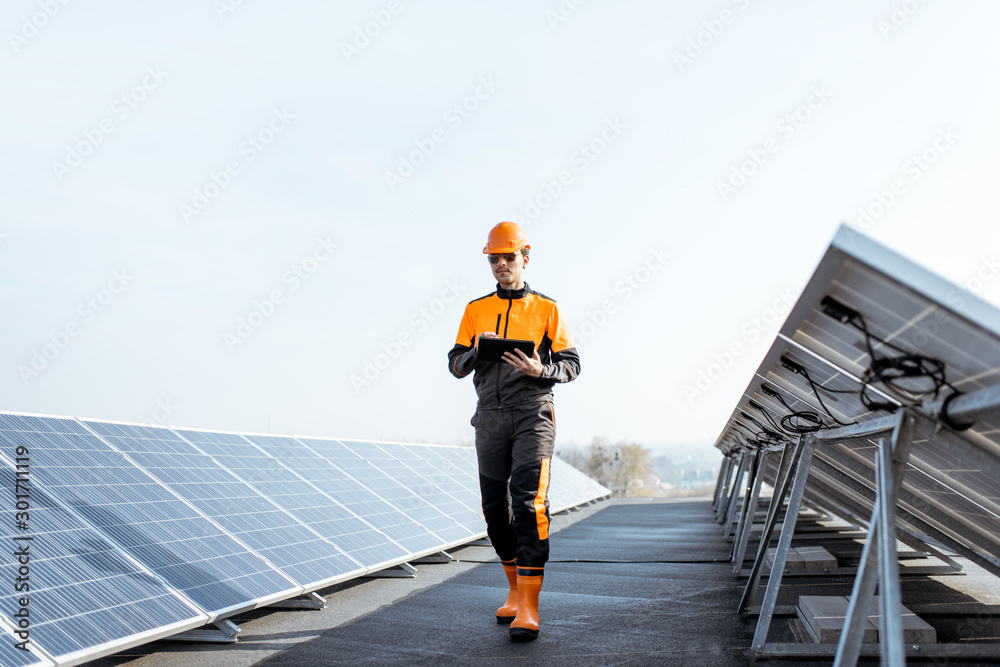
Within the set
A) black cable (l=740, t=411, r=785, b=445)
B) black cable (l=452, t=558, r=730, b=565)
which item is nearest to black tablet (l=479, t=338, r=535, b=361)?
black cable (l=740, t=411, r=785, b=445)

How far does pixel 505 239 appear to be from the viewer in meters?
5.34

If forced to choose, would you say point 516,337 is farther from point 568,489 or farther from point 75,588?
point 568,489

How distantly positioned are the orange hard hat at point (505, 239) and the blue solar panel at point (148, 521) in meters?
2.75

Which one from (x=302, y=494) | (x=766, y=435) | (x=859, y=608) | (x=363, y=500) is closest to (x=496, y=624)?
(x=859, y=608)

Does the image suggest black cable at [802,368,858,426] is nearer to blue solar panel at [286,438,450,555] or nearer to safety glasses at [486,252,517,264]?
safety glasses at [486,252,517,264]

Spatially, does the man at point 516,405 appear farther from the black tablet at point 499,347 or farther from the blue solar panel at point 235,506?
the blue solar panel at point 235,506

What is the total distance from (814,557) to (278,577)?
5.36 metres

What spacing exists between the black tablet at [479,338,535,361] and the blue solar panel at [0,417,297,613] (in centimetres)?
217

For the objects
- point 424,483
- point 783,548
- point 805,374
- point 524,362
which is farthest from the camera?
point 424,483

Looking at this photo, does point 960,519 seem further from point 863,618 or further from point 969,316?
point 969,316

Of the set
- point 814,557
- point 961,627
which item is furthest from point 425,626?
point 814,557

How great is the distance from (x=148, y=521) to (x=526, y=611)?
2.62 m

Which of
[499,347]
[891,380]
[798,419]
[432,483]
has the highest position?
[499,347]

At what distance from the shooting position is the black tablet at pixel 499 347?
16.1 feet
